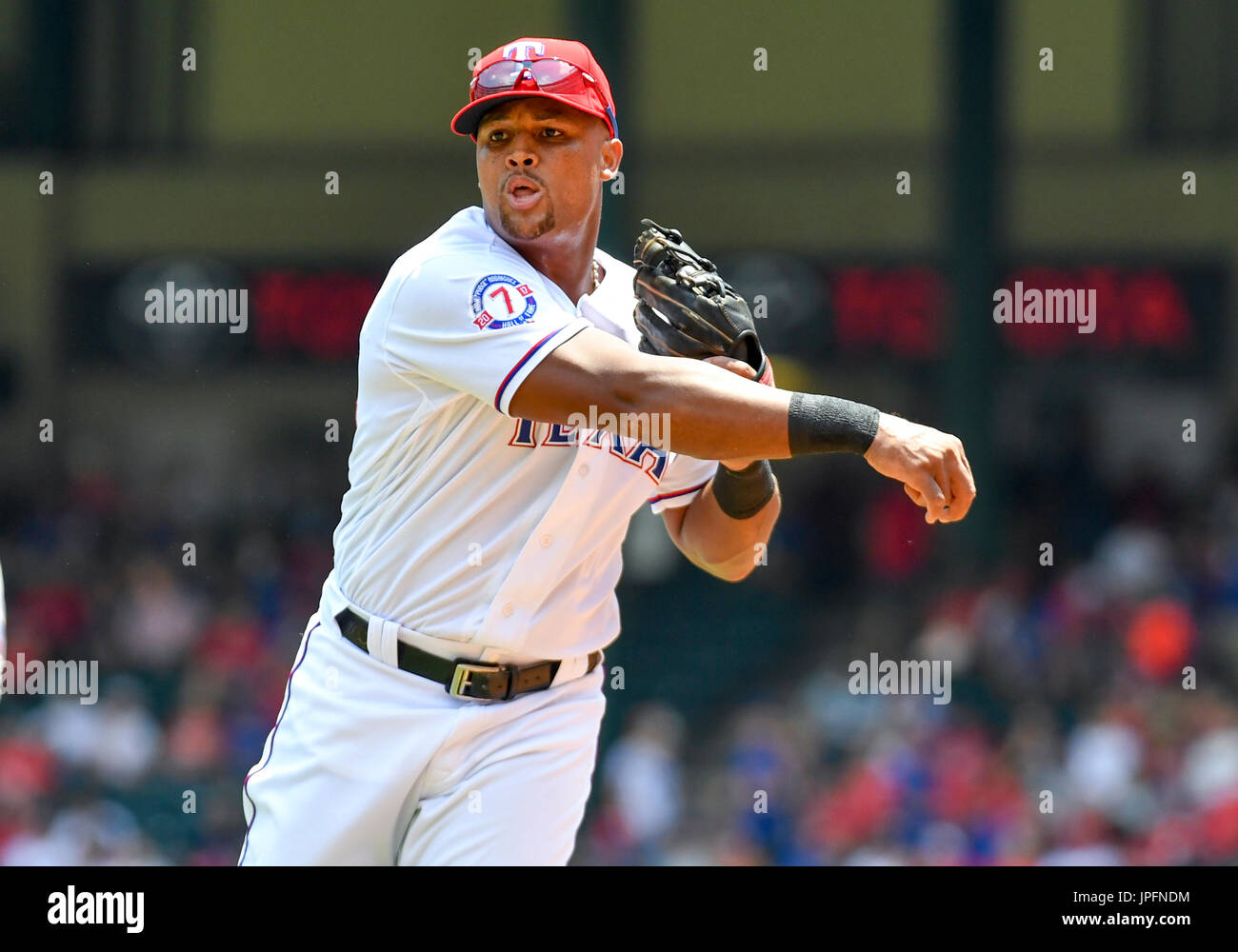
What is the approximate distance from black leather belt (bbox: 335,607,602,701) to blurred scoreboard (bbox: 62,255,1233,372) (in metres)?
7.46

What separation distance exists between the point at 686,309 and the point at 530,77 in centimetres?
47

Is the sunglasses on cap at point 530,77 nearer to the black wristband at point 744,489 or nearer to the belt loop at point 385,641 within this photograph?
the black wristband at point 744,489

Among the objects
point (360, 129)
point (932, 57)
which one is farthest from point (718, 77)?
point (360, 129)

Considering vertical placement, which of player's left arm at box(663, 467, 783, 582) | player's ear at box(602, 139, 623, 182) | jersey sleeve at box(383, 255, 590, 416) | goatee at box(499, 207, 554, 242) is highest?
player's ear at box(602, 139, 623, 182)

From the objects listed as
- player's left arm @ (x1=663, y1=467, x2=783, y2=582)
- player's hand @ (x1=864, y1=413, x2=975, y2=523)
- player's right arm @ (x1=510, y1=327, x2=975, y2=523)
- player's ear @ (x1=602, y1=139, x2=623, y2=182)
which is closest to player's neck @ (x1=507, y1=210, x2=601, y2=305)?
player's ear @ (x1=602, y1=139, x2=623, y2=182)

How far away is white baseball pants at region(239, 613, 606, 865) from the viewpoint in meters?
2.72

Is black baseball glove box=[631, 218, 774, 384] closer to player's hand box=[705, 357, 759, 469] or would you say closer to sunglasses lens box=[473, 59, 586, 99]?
player's hand box=[705, 357, 759, 469]

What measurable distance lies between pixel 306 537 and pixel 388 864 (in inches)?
281

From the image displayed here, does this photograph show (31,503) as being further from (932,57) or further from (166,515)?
(932,57)

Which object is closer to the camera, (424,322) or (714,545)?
(424,322)

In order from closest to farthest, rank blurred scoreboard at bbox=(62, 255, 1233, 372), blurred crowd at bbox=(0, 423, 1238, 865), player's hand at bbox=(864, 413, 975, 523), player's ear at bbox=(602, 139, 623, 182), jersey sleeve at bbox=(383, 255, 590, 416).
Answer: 1. player's hand at bbox=(864, 413, 975, 523)
2. jersey sleeve at bbox=(383, 255, 590, 416)
3. player's ear at bbox=(602, 139, 623, 182)
4. blurred crowd at bbox=(0, 423, 1238, 865)
5. blurred scoreboard at bbox=(62, 255, 1233, 372)

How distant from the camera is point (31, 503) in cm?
1012

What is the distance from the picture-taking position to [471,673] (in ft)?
9.07

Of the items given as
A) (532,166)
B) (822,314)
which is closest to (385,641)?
(532,166)
